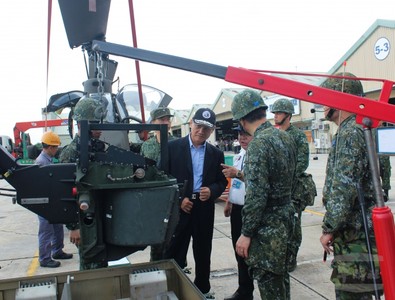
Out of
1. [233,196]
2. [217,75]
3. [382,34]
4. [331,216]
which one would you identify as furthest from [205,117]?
[382,34]

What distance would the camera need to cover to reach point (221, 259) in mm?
4809

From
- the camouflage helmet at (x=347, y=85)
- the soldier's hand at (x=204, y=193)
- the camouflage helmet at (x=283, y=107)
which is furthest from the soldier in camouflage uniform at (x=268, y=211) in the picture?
the camouflage helmet at (x=283, y=107)

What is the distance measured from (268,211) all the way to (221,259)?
2.53m

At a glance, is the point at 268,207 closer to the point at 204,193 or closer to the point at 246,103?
the point at 246,103

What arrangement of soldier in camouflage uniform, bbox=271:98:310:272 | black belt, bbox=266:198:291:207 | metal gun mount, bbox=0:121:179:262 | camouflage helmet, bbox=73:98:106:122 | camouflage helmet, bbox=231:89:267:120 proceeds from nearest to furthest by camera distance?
metal gun mount, bbox=0:121:179:262 < black belt, bbox=266:198:291:207 < camouflage helmet, bbox=231:89:267:120 < camouflage helmet, bbox=73:98:106:122 < soldier in camouflage uniform, bbox=271:98:310:272

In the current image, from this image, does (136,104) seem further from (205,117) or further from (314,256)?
(314,256)

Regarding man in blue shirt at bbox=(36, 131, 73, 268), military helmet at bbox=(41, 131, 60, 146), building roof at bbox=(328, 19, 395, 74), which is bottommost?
man in blue shirt at bbox=(36, 131, 73, 268)

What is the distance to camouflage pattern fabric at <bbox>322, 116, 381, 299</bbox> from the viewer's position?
2279 mm

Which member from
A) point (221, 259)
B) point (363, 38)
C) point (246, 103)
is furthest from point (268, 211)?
point (363, 38)

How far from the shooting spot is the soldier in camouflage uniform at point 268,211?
241 cm

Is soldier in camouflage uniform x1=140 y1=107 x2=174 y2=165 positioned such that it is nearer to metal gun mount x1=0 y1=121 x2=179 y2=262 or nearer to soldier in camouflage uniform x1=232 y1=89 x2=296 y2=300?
soldier in camouflage uniform x1=232 y1=89 x2=296 y2=300

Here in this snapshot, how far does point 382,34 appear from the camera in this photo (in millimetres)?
17875

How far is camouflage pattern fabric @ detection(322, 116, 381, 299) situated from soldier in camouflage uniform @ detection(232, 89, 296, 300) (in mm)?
294

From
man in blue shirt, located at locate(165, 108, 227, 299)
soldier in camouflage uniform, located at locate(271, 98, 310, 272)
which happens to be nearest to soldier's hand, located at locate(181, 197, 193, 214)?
man in blue shirt, located at locate(165, 108, 227, 299)
